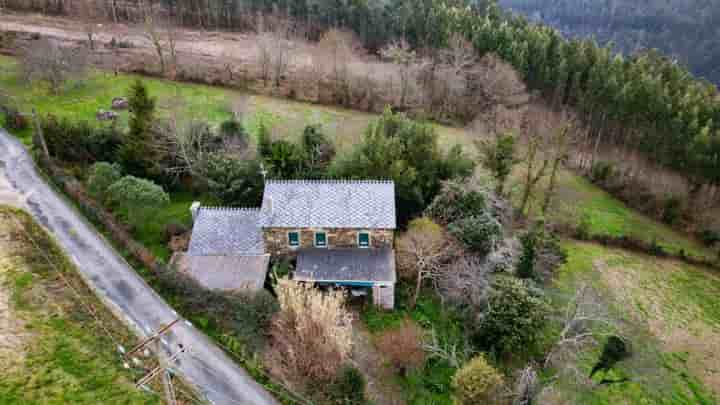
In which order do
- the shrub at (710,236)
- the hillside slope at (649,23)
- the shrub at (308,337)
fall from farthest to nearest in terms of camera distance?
the hillside slope at (649,23), the shrub at (710,236), the shrub at (308,337)

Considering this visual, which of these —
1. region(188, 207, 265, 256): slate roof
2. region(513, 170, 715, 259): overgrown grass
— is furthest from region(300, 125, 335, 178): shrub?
region(513, 170, 715, 259): overgrown grass

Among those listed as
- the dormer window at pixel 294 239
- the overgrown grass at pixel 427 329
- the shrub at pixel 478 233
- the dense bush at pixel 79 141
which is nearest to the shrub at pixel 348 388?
the overgrown grass at pixel 427 329

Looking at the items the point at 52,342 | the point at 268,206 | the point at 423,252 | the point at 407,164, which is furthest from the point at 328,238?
the point at 52,342

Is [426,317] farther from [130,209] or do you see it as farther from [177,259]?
[130,209]

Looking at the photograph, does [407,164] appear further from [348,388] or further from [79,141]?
[79,141]

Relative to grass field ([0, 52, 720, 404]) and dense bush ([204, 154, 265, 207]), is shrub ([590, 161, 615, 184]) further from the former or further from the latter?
dense bush ([204, 154, 265, 207])

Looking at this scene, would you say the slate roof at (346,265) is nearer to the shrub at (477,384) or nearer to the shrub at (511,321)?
the shrub at (511,321)
